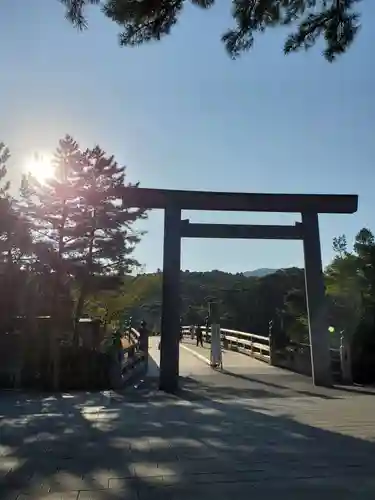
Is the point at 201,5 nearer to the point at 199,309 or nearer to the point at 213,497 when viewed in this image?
the point at 213,497

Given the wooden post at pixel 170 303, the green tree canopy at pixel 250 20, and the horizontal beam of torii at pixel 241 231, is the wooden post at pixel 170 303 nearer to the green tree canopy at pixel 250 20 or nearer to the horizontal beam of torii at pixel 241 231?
the horizontal beam of torii at pixel 241 231

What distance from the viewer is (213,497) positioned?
3.40 metres

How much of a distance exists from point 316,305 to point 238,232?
2.46 meters

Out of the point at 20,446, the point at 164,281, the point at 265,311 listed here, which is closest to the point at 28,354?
the point at 164,281

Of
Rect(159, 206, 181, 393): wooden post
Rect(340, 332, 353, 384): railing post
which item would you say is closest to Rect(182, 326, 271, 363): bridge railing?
Rect(340, 332, 353, 384): railing post

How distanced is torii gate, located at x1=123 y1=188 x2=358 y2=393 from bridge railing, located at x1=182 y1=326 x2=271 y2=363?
5980 millimetres

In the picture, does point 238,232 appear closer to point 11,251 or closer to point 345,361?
point 345,361

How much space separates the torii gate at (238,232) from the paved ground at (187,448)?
7.40 feet

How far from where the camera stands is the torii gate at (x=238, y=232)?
10.5 metres

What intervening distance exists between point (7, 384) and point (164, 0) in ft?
28.4

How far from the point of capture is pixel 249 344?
19.5 meters

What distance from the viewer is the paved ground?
3.61 m

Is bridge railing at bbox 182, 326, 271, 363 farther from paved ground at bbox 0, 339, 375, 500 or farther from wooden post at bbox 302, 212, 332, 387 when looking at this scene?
paved ground at bbox 0, 339, 375, 500

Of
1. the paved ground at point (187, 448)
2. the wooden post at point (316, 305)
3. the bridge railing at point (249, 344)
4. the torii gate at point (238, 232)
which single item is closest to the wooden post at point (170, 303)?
the torii gate at point (238, 232)
